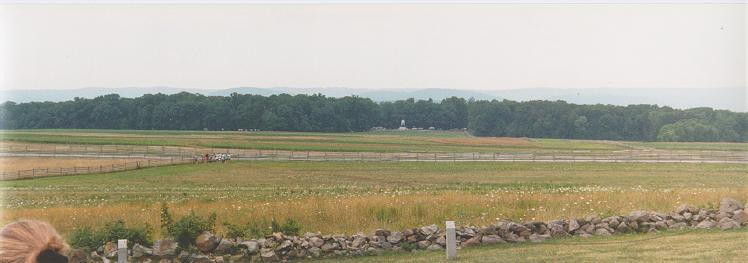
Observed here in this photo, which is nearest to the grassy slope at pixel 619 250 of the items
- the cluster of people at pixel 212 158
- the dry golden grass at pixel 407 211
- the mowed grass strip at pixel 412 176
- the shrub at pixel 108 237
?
the shrub at pixel 108 237

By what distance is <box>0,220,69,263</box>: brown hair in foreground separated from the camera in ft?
13.0

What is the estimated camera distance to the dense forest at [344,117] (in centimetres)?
7138

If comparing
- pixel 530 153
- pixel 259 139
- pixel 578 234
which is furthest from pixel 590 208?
pixel 259 139

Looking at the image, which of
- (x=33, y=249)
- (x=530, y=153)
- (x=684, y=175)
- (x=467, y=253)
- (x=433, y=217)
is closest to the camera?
(x=33, y=249)

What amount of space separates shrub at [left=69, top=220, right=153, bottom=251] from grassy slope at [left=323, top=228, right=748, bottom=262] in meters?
4.01

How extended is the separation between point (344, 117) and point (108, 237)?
221 feet

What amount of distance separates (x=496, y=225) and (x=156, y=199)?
21546 millimetres

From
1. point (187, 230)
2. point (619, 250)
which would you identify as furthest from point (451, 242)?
point (187, 230)

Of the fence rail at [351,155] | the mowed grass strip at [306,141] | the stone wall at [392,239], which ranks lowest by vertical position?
the fence rail at [351,155]

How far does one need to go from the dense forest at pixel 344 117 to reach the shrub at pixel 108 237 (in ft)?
188

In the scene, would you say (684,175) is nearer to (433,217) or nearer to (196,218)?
(433,217)

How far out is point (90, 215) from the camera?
25.2m

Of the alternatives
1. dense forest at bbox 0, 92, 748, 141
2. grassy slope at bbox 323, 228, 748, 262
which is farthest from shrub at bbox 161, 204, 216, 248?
dense forest at bbox 0, 92, 748, 141

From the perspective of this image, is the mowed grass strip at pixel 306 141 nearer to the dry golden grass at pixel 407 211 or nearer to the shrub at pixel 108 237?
the dry golden grass at pixel 407 211
